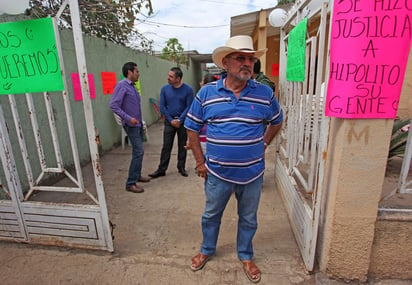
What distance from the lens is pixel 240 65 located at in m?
1.85

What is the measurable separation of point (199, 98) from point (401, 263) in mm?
1986

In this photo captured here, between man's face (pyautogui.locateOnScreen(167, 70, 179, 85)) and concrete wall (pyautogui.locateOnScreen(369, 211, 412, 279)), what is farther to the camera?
man's face (pyautogui.locateOnScreen(167, 70, 179, 85))

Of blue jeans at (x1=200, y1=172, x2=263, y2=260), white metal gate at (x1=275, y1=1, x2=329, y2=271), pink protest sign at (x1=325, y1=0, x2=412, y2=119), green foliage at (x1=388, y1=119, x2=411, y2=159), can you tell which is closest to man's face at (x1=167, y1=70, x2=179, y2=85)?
white metal gate at (x1=275, y1=1, x2=329, y2=271)

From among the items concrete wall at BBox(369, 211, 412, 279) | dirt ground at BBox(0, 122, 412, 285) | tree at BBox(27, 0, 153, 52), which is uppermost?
tree at BBox(27, 0, 153, 52)

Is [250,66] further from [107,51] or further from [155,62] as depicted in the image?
[155,62]

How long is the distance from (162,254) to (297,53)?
2.25 m

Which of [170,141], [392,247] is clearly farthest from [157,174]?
[392,247]

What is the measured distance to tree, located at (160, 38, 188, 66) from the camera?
635 inches

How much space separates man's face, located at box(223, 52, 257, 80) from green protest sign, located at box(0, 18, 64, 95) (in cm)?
128

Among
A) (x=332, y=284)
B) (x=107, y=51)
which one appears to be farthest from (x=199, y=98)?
(x=107, y=51)

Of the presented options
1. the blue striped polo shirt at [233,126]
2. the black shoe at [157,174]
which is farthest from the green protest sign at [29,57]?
the black shoe at [157,174]

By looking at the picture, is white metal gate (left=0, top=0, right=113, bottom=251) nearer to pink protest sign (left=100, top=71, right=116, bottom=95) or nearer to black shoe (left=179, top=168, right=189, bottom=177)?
black shoe (left=179, top=168, right=189, bottom=177)

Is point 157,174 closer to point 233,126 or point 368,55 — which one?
point 233,126

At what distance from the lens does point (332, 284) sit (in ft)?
6.31
